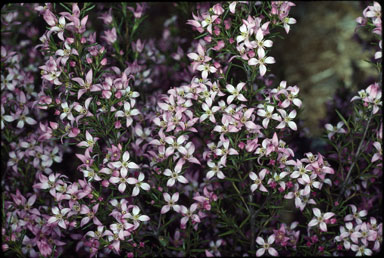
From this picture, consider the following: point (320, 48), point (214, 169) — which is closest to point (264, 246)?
point (214, 169)

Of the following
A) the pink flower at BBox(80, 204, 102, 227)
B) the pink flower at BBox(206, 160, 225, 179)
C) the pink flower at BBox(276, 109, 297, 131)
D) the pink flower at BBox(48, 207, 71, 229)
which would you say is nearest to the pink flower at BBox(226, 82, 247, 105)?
the pink flower at BBox(276, 109, 297, 131)

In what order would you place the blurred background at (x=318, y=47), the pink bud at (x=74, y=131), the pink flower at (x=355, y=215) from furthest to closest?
the blurred background at (x=318, y=47), the pink flower at (x=355, y=215), the pink bud at (x=74, y=131)

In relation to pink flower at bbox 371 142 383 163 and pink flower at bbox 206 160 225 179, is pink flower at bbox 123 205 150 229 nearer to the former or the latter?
pink flower at bbox 206 160 225 179

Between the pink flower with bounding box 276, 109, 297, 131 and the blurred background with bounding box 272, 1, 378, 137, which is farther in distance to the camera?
the blurred background with bounding box 272, 1, 378, 137

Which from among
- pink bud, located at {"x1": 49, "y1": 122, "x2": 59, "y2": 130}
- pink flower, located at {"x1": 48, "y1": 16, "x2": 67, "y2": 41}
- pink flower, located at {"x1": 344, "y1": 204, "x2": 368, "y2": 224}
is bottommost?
pink flower, located at {"x1": 344, "y1": 204, "x2": 368, "y2": 224}

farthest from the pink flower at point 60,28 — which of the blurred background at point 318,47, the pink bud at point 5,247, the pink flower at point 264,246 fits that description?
the blurred background at point 318,47

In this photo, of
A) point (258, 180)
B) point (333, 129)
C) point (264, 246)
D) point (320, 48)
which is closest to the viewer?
point (258, 180)

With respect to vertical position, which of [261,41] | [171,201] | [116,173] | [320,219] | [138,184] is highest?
[261,41]

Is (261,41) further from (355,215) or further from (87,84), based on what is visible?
(355,215)

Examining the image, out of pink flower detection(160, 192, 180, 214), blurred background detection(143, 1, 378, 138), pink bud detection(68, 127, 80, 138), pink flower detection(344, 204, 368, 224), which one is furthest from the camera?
blurred background detection(143, 1, 378, 138)

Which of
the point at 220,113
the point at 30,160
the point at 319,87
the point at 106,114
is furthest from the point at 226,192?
the point at 319,87

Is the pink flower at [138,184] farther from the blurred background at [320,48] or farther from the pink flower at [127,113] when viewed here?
the blurred background at [320,48]

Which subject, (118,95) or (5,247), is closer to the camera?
(118,95)
